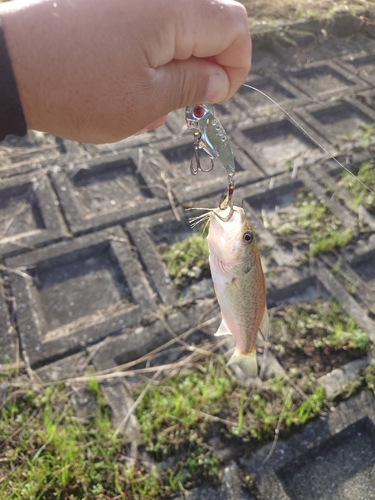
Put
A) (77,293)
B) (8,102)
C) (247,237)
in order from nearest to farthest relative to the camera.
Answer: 1. (8,102)
2. (247,237)
3. (77,293)

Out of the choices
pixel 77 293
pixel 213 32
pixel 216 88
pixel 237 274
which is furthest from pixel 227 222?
pixel 77 293

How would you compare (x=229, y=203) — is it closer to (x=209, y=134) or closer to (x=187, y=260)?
(x=209, y=134)

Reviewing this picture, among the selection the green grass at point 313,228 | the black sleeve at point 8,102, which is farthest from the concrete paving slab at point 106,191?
the black sleeve at point 8,102

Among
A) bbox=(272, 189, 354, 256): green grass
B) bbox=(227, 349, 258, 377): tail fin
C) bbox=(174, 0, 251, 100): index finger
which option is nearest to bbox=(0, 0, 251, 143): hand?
bbox=(174, 0, 251, 100): index finger

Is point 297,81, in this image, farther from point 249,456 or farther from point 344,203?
point 249,456

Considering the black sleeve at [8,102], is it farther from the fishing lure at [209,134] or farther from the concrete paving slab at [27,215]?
the concrete paving slab at [27,215]
